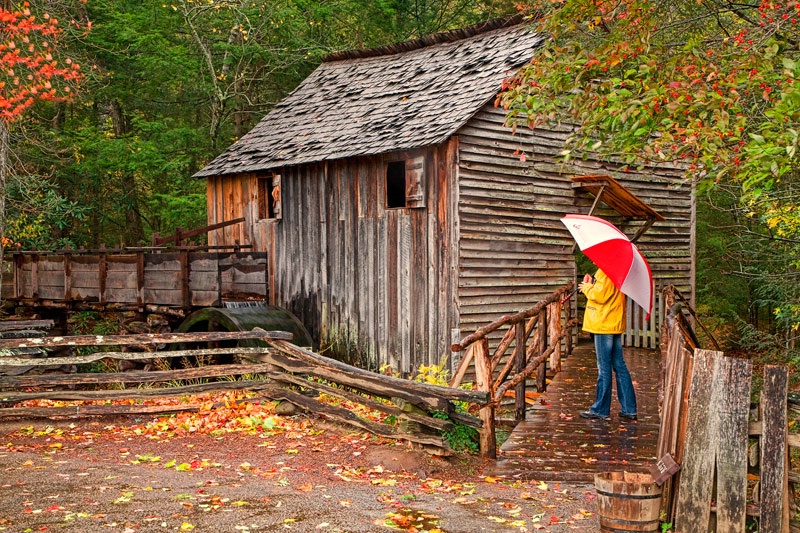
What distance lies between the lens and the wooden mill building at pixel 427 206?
14.1 metres

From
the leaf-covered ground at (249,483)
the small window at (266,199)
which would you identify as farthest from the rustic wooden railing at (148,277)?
the leaf-covered ground at (249,483)

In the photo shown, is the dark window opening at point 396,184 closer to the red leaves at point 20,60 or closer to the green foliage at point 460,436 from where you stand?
the red leaves at point 20,60

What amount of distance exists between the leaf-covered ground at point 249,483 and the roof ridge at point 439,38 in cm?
957

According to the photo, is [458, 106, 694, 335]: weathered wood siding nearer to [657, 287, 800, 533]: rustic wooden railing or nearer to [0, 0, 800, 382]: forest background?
[0, 0, 800, 382]: forest background

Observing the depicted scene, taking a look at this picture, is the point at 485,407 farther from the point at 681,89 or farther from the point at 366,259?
the point at 366,259

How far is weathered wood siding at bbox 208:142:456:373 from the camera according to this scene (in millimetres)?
14078

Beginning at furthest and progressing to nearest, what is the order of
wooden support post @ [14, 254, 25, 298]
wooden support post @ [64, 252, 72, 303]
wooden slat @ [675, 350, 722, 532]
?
wooden support post @ [14, 254, 25, 298]
wooden support post @ [64, 252, 72, 303]
wooden slat @ [675, 350, 722, 532]

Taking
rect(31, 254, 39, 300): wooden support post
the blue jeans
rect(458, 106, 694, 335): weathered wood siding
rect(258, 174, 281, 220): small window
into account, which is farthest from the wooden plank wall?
the blue jeans

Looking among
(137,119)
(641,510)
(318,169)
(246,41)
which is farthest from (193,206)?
(641,510)

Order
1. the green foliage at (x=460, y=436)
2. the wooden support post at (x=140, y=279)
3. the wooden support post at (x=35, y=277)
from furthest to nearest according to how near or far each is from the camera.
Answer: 1. the wooden support post at (x=35, y=277)
2. the wooden support post at (x=140, y=279)
3. the green foliage at (x=460, y=436)

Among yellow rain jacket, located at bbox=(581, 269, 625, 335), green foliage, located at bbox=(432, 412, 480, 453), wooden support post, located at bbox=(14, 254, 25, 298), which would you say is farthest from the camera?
wooden support post, located at bbox=(14, 254, 25, 298)

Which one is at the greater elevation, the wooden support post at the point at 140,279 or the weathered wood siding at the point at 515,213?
the weathered wood siding at the point at 515,213

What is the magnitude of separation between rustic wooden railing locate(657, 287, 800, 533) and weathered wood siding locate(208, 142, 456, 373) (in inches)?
339

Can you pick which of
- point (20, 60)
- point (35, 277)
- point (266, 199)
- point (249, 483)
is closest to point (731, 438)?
point (249, 483)
